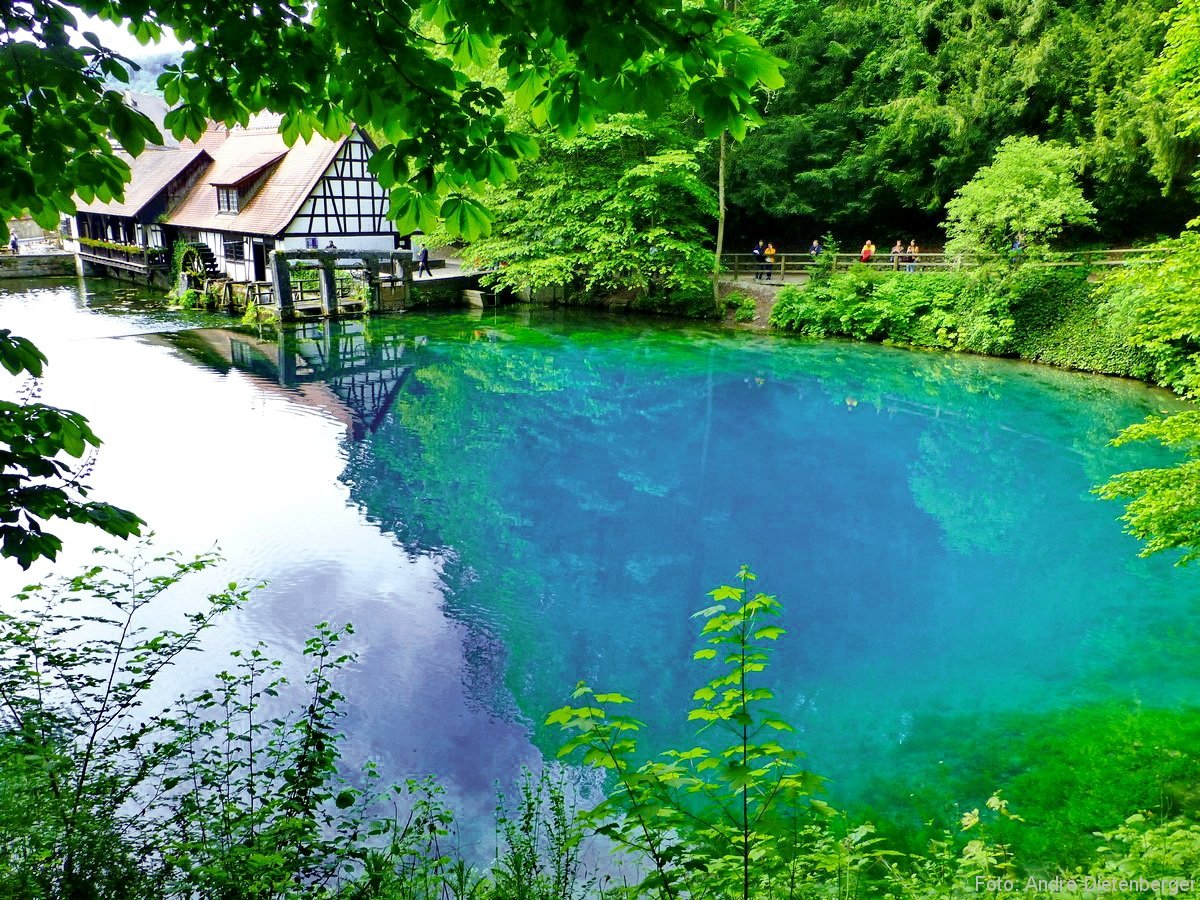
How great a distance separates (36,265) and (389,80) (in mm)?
42084

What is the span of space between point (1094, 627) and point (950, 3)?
2524 centimetres

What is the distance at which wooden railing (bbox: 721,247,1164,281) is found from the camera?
21.0 metres

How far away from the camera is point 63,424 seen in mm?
2885

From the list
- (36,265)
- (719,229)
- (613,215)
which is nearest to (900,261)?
(719,229)

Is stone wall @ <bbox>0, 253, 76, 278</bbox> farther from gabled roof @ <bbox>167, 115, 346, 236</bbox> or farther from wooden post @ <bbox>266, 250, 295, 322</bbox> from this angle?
wooden post @ <bbox>266, 250, 295, 322</bbox>

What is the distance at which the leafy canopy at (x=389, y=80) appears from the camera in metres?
2.28

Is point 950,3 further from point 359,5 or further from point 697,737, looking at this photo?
point 359,5

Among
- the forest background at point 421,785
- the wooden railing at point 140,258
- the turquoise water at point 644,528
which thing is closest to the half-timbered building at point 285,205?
the wooden railing at point 140,258

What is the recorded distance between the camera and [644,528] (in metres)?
12.0

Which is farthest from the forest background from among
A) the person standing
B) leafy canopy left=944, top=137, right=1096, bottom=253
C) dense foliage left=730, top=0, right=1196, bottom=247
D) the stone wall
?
the stone wall

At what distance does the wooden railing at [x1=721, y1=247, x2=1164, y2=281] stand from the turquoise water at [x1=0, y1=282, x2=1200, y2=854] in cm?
305

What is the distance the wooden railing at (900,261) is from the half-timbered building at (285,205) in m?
13.7

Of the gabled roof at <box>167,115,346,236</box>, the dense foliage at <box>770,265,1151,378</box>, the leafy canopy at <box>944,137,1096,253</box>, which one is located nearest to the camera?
the leafy canopy at <box>944,137,1096,253</box>

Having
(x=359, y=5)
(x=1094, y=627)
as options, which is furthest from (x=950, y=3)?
(x=359, y=5)
